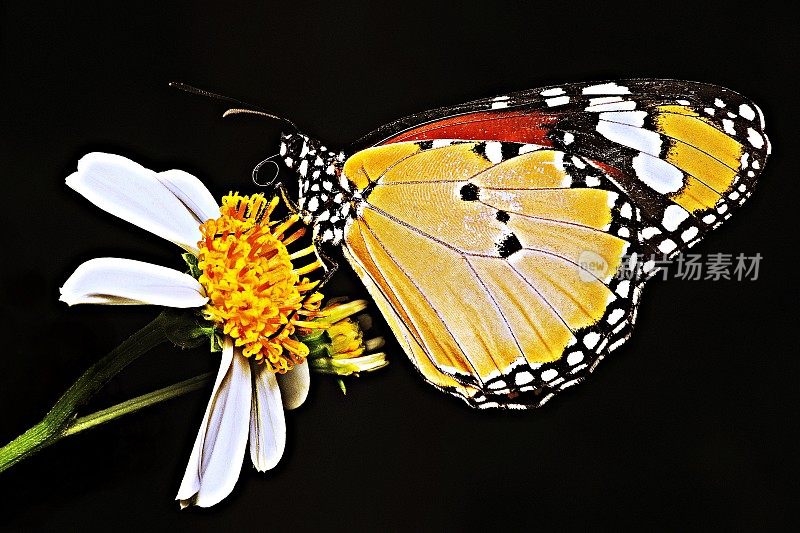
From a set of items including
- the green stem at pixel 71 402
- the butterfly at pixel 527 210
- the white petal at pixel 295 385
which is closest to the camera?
the green stem at pixel 71 402

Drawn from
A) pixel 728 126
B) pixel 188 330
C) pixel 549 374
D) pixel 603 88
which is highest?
pixel 603 88

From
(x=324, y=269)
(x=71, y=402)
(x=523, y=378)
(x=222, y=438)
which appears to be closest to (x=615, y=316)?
(x=523, y=378)

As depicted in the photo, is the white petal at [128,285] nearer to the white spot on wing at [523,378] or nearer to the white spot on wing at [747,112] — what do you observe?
the white spot on wing at [523,378]

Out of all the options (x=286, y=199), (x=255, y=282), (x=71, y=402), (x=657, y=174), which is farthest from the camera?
(x=657, y=174)

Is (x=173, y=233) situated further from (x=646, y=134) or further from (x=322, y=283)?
(x=646, y=134)

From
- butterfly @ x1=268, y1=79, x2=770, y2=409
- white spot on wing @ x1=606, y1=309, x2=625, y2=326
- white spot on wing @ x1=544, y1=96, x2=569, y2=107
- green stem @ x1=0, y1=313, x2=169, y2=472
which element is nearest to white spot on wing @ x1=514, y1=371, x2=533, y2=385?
butterfly @ x1=268, y1=79, x2=770, y2=409

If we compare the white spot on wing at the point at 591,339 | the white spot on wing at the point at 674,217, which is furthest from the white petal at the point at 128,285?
the white spot on wing at the point at 674,217

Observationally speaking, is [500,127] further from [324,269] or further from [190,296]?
[190,296]
